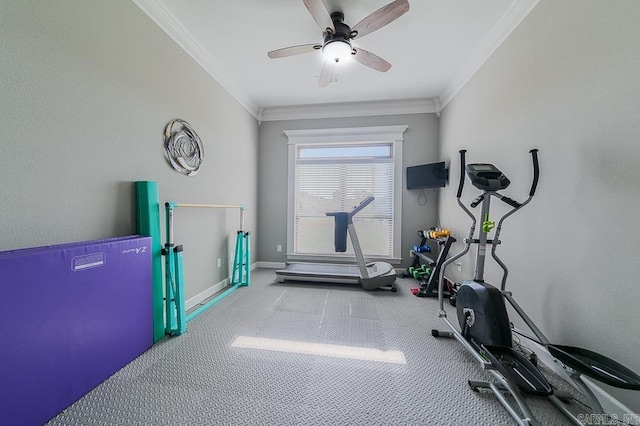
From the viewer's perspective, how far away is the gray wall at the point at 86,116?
121 cm

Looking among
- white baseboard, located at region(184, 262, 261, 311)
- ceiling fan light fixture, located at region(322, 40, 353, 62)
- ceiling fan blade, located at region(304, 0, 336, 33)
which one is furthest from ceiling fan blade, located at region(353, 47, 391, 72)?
white baseboard, located at region(184, 262, 261, 311)

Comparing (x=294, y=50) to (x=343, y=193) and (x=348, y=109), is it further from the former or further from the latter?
(x=343, y=193)

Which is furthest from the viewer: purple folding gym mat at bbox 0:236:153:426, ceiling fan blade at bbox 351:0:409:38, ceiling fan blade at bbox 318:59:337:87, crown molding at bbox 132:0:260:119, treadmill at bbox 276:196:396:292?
treadmill at bbox 276:196:396:292

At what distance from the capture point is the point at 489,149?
239cm

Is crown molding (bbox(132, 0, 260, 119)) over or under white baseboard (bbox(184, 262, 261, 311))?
over

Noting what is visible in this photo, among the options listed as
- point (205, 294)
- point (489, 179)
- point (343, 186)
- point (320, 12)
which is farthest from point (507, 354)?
point (343, 186)

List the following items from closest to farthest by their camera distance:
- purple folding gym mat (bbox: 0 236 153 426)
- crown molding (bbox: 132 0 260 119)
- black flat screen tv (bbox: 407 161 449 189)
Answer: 1. purple folding gym mat (bbox: 0 236 153 426)
2. crown molding (bbox: 132 0 260 119)
3. black flat screen tv (bbox: 407 161 449 189)

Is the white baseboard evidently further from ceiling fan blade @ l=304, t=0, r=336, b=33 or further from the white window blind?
ceiling fan blade @ l=304, t=0, r=336, b=33

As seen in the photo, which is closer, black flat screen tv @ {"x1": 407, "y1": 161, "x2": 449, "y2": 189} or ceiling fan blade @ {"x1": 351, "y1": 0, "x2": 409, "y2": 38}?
ceiling fan blade @ {"x1": 351, "y1": 0, "x2": 409, "y2": 38}

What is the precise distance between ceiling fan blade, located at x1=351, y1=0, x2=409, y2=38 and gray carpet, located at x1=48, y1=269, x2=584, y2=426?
2597 mm

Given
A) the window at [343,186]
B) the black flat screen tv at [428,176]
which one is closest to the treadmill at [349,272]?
the window at [343,186]

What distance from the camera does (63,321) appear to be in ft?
4.12

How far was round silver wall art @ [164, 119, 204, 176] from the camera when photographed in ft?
7.23

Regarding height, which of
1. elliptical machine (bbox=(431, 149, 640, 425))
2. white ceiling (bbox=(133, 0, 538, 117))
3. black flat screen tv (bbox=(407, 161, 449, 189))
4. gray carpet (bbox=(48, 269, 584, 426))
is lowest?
gray carpet (bbox=(48, 269, 584, 426))
